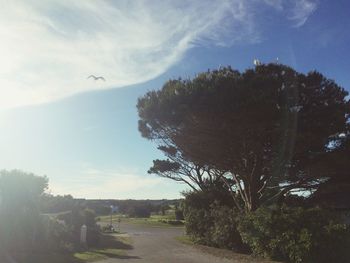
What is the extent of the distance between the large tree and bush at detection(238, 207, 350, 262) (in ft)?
16.0

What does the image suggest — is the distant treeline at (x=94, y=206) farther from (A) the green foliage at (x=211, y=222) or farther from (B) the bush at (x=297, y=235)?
(B) the bush at (x=297, y=235)

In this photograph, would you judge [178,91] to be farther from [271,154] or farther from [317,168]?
[317,168]

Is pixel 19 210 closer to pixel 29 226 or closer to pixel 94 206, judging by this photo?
pixel 29 226

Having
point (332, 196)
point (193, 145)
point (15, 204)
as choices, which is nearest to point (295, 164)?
point (332, 196)

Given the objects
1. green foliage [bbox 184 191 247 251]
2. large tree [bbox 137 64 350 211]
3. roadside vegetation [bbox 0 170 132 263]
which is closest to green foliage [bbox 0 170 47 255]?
roadside vegetation [bbox 0 170 132 263]

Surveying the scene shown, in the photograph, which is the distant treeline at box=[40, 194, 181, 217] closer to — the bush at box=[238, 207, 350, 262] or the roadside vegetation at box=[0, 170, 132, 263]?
the roadside vegetation at box=[0, 170, 132, 263]

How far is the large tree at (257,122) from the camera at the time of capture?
25047mm

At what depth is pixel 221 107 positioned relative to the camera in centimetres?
2477

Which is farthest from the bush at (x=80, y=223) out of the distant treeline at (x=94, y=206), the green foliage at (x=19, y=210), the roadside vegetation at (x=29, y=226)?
the green foliage at (x=19, y=210)

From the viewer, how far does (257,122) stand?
25.1m

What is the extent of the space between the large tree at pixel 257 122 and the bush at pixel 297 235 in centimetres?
489

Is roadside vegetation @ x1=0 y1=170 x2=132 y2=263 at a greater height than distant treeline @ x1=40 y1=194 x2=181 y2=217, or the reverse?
distant treeline @ x1=40 y1=194 x2=181 y2=217

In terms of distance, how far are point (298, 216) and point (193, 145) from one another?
961cm

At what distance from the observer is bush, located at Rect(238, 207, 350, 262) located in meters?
18.3
